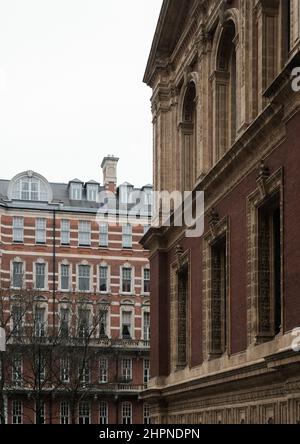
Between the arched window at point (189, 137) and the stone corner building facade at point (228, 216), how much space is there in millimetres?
41

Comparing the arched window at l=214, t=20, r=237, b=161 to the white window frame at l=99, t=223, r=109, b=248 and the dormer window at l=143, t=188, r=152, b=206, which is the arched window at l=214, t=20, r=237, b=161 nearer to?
the white window frame at l=99, t=223, r=109, b=248

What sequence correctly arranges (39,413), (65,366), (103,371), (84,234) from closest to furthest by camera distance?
(39,413), (65,366), (103,371), (84,234)

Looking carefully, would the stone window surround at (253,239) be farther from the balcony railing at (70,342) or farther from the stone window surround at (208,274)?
the balcony railing at (70,342)

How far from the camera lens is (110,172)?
80.1 meters

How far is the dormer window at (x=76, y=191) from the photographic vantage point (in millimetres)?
79325

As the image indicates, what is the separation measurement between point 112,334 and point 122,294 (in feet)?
11.4

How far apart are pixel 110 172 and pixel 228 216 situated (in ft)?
170

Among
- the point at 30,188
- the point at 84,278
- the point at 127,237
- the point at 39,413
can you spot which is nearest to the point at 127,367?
the point at 84,278

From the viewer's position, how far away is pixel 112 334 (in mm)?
76000

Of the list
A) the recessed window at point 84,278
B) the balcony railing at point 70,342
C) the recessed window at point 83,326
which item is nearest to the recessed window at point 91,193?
the recessed window at point 84,278

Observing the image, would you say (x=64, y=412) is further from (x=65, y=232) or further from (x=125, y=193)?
(x=125, y=193)

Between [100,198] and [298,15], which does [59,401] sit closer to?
[100,198]

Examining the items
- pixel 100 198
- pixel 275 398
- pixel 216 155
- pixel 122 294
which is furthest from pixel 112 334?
pixel 275 398
